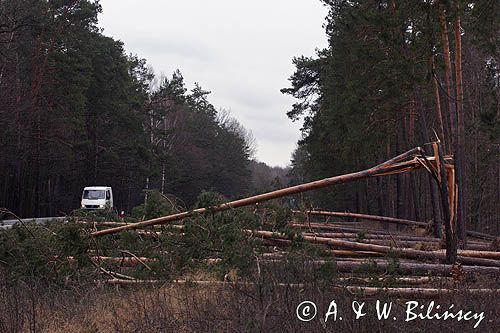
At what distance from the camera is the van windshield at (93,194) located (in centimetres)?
2956

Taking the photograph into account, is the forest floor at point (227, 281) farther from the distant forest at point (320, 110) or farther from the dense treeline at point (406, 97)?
the dense treeline at point (406, 97)

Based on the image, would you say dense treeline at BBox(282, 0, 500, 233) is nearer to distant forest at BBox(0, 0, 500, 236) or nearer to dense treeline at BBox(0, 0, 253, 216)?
distant forest at BBox(0, 0, 500, 236)

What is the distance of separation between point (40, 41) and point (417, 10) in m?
21.8

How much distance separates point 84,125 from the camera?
38250 mm

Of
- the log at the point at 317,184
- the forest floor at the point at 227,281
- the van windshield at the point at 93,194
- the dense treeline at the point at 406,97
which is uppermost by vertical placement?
the dense treeline at the point at 406,97

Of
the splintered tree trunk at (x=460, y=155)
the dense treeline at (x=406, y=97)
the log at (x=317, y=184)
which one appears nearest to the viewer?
the log at (x=317, y=184)

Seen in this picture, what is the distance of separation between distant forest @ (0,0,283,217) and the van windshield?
3.98 m

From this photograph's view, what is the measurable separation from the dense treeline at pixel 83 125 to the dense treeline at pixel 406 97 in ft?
25.7

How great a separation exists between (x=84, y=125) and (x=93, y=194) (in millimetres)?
9765

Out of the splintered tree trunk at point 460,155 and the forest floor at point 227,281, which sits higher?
the splintered tree trunk at point 460,155

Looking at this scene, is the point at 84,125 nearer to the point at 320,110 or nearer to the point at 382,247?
the point at 320,110

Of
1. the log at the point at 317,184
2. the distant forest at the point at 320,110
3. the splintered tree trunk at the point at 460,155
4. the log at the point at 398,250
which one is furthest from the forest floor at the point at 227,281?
the splintered tree trunk at the point at 460,155

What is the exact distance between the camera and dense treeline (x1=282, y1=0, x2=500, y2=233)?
14.5 m

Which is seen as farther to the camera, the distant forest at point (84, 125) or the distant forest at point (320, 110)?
the distant forest at point (84, 125)
